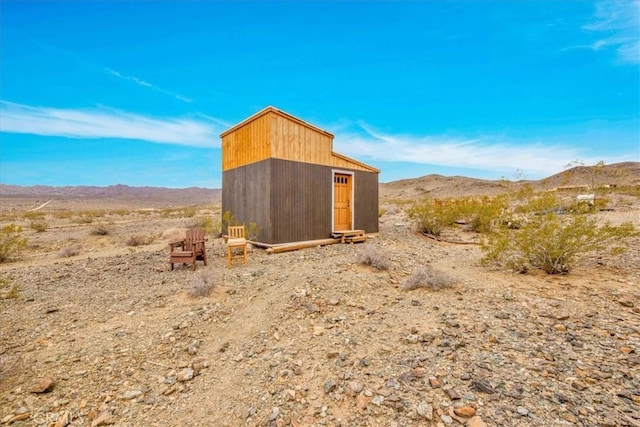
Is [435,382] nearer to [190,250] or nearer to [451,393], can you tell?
[451,393]

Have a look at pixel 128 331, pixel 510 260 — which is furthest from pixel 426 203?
pixel 128 331

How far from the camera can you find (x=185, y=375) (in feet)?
10.3

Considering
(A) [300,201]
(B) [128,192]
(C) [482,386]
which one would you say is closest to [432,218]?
(A) [300,201]

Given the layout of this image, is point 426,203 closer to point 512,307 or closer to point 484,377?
point 512,307

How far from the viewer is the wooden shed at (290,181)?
29.3 feet

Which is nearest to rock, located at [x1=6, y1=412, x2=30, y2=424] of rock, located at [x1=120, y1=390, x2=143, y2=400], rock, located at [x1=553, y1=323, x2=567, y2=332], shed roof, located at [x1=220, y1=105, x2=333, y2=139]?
rock, located at [x1=120, y1=390, x2=143, y2=400]

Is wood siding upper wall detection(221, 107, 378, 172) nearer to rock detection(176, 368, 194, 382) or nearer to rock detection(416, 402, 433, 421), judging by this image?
rock detection(176, 368, 194, 382)

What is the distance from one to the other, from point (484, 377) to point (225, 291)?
4.17 metres

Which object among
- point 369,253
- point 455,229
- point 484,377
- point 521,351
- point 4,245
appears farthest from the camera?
point 455,229

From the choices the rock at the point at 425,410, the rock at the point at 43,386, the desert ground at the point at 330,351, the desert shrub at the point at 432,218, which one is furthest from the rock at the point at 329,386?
the desert shrub at the point at 432,218

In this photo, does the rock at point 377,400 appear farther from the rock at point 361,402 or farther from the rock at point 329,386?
the rock at point 329,386

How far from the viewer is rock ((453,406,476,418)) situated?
229cm

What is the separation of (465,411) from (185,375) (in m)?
2.81

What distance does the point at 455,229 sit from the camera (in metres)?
12.7
